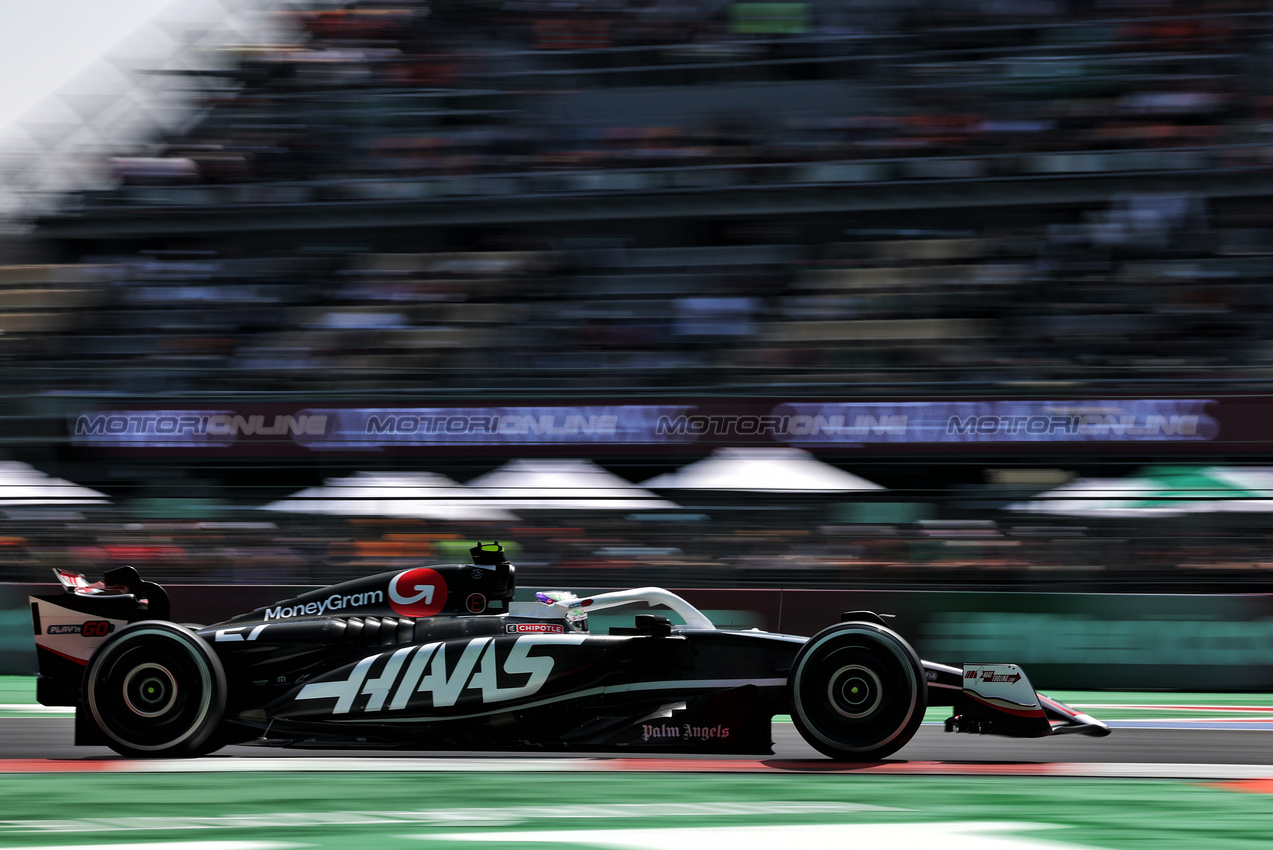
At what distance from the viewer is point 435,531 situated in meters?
12.9

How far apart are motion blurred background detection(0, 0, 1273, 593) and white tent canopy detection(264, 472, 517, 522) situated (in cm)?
4

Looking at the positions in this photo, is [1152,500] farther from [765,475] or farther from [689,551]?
[689,551]

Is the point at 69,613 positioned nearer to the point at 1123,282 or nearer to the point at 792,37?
the point at 1123,282

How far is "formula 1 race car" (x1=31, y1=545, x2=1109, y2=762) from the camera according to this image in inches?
230

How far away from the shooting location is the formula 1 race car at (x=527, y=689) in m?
5.83

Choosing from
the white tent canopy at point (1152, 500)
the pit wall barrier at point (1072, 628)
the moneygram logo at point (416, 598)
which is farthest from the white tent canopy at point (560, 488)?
the moneygram logo at point (416, 598)

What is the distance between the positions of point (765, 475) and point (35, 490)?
7423 millimetres

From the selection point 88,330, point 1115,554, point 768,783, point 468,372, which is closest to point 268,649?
point 768,783

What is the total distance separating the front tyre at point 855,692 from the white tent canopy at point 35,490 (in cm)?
988

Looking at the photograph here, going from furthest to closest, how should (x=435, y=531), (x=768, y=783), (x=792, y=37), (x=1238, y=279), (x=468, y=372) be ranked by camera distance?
(x=792, y=37) < (x=468, y=372) < (x=1238, y=279) < (x=435, y=531) < (x=768, y=783)

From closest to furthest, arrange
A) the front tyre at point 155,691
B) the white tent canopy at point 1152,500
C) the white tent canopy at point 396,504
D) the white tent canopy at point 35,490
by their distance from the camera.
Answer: the front tyre at point 155,691, the white tent canopy at point 1152,500, the white tent canopy at point 396,504, the white tent canopy at point 35,490

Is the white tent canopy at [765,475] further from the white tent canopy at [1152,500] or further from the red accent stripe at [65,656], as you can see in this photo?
the red accent stripe at [65,656]

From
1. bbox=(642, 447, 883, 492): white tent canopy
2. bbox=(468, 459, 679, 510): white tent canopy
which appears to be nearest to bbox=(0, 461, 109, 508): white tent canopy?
bbox=(468, 459, 679, 510): white tent canopy

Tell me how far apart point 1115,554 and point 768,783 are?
22.8 ft
